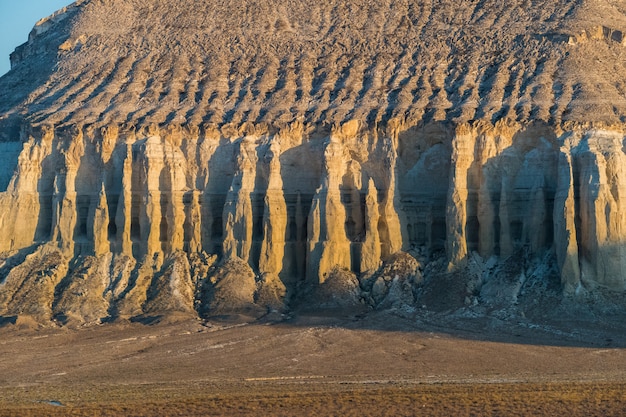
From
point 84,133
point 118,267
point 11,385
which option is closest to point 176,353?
point 11,385

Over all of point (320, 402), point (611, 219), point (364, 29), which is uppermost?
point (364, 29)

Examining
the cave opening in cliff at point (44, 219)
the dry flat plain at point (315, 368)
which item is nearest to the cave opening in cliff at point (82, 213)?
the cave opening in cliff at point (44, 219)

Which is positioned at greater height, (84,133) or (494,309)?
(84,133)

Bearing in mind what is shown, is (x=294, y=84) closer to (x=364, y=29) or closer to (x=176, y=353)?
(x=364, y=29)

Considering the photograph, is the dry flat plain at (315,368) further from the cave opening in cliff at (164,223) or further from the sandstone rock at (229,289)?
the cave opening in cliff at (164,223)

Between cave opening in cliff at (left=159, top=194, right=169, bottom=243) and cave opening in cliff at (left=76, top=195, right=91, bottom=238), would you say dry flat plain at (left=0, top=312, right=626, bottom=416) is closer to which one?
cave opening in cliff at (left=159, top=194, right=169, bottom=243)

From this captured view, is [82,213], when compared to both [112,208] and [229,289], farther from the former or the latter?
[229,289]

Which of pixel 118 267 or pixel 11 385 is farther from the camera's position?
pixel 118 267
